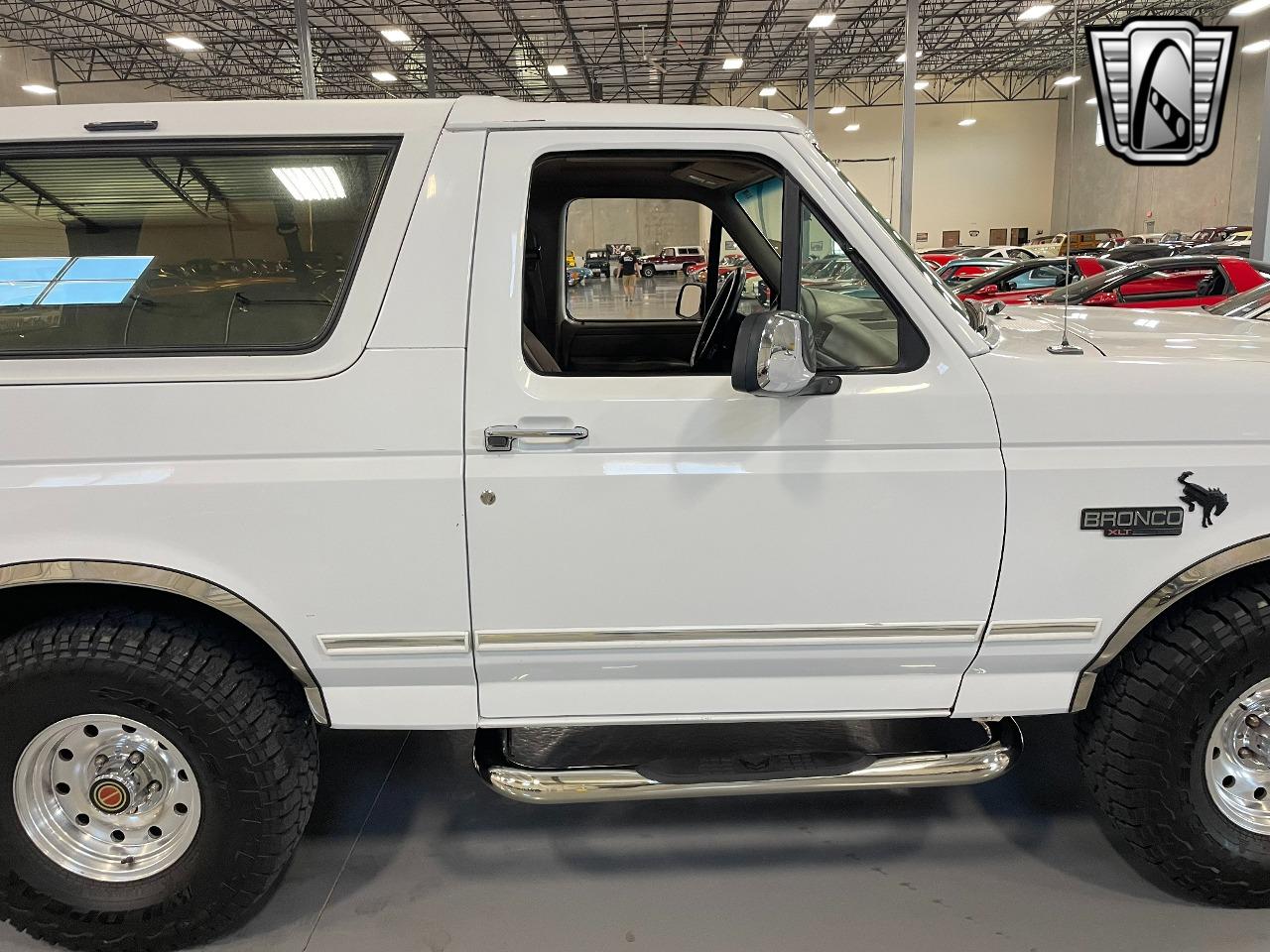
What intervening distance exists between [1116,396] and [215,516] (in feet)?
7.02

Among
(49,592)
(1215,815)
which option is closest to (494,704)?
(49,592)

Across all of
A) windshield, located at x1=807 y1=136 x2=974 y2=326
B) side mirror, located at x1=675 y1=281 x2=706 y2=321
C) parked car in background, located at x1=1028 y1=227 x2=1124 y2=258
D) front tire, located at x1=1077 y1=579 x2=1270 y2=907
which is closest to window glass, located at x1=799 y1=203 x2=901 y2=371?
windshield, located at x1=807 y1=136 x2=974 y2=326

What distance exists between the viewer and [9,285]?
2.08 metres

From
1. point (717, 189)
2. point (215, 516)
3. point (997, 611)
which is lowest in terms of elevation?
point (997, 611)

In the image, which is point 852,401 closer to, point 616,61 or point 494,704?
point 494,704

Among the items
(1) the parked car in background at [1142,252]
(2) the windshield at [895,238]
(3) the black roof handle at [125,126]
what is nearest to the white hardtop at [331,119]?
(3) the black roof handle at [125,126]

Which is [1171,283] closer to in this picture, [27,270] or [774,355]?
[774,355]

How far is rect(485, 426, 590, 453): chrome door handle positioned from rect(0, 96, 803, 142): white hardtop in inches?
28.9

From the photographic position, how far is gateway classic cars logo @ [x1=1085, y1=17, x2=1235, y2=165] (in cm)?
494

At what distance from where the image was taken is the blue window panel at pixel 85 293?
2072 millimetres

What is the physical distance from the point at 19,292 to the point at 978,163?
36327mm

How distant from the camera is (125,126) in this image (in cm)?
209

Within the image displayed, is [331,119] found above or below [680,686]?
above

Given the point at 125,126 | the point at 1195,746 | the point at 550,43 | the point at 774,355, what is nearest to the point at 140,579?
the point at 125,126
